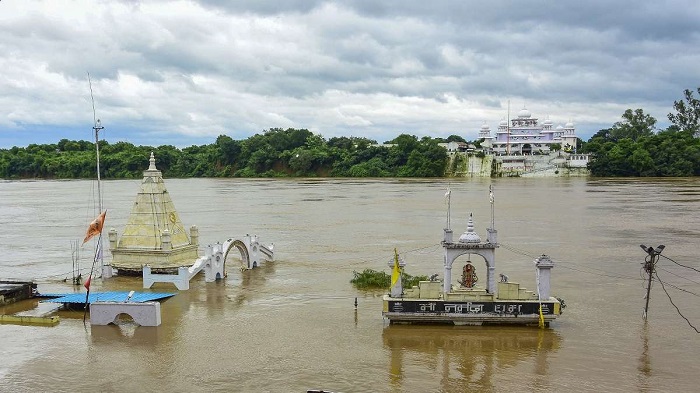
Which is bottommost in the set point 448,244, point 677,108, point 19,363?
point 19,363

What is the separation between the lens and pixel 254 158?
135m

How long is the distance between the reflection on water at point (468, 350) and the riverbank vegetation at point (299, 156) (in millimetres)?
98474

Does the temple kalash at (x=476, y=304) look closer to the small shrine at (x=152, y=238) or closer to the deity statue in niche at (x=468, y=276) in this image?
the deity statue in niche at (x=468, y=276)

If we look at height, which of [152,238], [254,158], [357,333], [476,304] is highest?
[254,158]

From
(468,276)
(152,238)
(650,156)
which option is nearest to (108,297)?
(152,238)

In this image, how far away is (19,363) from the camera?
1744cm

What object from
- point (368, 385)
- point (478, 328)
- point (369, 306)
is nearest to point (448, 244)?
point (478, 328)

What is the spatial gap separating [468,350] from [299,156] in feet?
372

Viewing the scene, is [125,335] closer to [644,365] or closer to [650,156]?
[644,365]

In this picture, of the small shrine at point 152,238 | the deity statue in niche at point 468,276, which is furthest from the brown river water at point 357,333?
the deity statue in niche at point 468,276

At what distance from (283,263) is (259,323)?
11.6m

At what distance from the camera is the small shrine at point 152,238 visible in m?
27.2

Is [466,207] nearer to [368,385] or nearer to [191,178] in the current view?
[368,385]

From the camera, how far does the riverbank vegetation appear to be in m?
115
